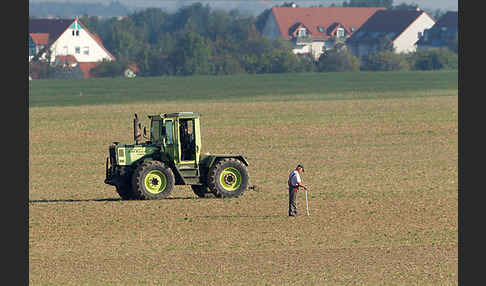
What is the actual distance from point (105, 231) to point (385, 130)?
32073 mm

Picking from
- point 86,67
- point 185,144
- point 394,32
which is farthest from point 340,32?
point 185,144

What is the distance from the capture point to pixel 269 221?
28.2 m

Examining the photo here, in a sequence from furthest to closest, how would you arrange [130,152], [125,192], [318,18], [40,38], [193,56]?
1. [318,18]
2. [40,38]
3. [193,56]
4. [125,192]
5. [130,152]

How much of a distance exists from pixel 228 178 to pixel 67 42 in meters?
135

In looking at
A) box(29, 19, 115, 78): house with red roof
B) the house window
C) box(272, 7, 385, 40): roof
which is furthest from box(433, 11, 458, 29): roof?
box(29, 19, 115, 78): house with red roof

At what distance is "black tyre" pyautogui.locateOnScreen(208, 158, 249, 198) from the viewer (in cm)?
3134

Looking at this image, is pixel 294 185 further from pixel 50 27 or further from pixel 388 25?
pixel 50 27

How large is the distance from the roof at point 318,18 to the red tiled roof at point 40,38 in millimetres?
42473

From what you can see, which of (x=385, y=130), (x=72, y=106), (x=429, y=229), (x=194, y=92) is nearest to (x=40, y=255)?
(x=429, y=229)

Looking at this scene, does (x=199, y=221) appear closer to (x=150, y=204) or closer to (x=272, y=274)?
(x=150, y=204)

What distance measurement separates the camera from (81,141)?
53781 millimetres

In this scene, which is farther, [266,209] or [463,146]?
[266,209]

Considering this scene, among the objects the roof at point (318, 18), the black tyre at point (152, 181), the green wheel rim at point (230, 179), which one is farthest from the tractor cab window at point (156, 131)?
the roof at point (318, 18)

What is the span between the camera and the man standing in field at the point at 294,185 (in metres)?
28.0
